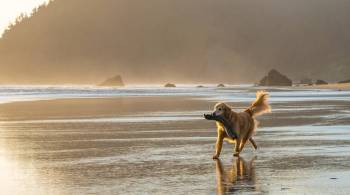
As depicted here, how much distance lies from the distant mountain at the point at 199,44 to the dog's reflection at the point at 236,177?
143045 millimetres

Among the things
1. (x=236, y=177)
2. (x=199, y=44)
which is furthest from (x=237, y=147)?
(x=199, y=44)

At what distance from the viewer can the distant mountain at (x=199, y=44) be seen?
169 metres

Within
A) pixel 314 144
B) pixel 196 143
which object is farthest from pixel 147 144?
pixel 314 144

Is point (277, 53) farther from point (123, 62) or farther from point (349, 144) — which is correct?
point (349, 144)

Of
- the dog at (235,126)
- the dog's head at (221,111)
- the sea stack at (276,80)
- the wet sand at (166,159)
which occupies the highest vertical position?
the dog's head at (221,111)

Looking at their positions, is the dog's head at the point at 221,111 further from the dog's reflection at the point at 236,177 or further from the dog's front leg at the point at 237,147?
the dog's reflection at the point at 236,177

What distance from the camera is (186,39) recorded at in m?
186

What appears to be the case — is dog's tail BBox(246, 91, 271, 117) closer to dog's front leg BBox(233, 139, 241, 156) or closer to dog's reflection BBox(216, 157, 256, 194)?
dog's front leg BBox(233, 139, 241, 156)

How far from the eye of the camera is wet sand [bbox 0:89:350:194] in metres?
9.57

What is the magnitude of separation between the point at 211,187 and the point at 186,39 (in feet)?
582

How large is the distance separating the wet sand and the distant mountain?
137 meters

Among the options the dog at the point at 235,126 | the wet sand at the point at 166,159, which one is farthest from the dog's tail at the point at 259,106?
the wet sand at the point at 166,159

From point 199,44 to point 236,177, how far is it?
172 metres

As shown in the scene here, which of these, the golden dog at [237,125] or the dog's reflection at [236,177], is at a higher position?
the golden dog at [237,125]
